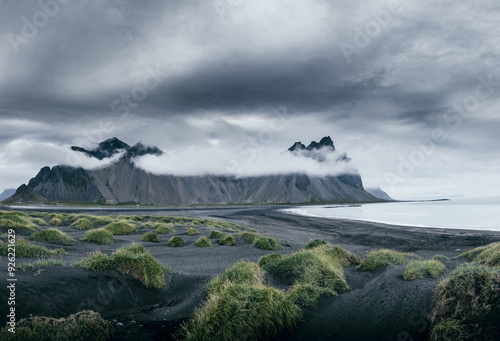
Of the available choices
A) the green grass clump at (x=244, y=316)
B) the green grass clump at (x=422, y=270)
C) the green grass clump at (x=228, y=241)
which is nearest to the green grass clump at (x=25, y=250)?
the green grass clump at (x=244, y=316)

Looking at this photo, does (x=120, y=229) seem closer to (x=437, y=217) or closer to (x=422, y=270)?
(x=422, y=270)

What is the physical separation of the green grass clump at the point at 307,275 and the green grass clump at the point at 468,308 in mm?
3351

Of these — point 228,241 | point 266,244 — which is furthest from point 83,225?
point 266,244

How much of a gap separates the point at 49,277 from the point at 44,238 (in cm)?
1431

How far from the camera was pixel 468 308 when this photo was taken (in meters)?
6.56

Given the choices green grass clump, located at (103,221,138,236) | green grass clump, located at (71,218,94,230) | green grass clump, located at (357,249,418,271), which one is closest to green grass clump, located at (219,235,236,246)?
green grass clump, located at (103,221,138,236)

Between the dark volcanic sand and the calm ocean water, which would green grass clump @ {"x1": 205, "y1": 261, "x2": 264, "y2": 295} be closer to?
the dark volcanic sand

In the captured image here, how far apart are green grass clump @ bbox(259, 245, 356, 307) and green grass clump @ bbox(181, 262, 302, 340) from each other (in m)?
1.09

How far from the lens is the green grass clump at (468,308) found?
608 cm

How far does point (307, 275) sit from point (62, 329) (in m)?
7.87

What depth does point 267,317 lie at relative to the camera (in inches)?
295

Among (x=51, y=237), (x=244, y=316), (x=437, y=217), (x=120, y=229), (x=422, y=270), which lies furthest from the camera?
(x=437, y=217)

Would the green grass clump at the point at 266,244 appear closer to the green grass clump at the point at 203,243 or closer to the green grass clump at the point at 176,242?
the green grass clump at the point at 203,243

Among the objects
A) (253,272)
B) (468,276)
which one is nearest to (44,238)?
(253,272)
